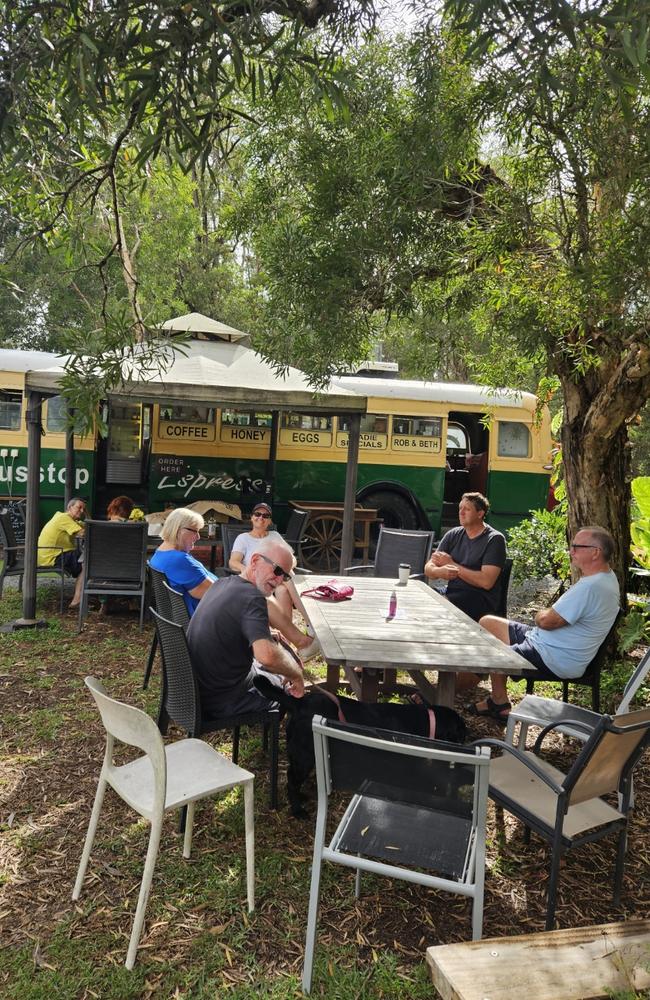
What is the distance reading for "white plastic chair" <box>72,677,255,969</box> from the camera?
2447mm

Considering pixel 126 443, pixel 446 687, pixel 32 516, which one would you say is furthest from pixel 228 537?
pixel 126 443

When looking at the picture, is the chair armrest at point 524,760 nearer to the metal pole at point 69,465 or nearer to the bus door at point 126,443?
the metal pole at point 69,465

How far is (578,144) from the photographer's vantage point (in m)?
4.14

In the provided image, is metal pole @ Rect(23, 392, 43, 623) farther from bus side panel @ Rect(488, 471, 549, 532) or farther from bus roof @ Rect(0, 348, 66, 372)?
bus side panel @ Rect(488, 471, 549, 532)

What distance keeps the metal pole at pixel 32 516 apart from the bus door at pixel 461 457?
23.4ft

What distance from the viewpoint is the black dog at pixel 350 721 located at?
332cm

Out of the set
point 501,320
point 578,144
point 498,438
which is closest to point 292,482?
point 498,438

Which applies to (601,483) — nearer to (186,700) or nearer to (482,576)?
(482,576)

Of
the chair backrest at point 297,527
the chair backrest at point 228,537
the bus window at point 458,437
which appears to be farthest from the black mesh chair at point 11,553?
the bus window at point 458,437

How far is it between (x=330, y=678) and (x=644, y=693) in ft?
7.81

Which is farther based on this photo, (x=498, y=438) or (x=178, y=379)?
(x=498, y=438)

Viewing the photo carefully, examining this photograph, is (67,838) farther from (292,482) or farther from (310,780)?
(292,482)

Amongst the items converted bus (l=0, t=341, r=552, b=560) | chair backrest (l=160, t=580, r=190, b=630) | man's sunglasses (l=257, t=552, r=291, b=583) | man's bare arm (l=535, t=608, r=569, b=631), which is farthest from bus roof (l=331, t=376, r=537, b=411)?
chair backrest (l=160, t=580, r=190, b=630)

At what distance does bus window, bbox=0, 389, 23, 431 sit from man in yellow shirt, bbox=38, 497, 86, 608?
119 inches
